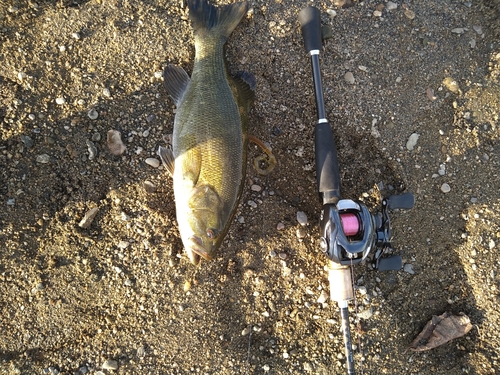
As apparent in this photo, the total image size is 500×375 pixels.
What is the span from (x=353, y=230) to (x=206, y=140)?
1.34 meters

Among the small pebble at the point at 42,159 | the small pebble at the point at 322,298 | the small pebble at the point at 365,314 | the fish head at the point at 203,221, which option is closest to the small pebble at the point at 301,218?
the small pebble at the point at 322,298

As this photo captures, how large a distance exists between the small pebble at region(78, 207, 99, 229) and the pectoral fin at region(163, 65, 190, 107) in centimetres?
116

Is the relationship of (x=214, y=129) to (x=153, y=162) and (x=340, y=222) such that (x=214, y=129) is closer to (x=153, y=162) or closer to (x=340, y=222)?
(x=153, y=162)

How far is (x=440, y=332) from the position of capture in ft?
12.2

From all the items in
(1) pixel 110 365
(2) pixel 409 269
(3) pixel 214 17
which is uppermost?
(3) pixel 214 17

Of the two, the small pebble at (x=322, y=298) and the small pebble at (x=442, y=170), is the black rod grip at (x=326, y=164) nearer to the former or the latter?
the small pebble at (x=322, y=298)

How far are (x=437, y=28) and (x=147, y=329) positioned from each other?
3782 millimetres

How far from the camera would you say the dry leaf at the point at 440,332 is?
12.2 ft

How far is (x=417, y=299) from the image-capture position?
149 inches

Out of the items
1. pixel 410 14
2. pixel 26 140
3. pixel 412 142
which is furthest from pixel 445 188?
pixel 26 140

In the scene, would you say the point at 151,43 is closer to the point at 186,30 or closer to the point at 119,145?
the point at 186,30

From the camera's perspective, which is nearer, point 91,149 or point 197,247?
point 197,247

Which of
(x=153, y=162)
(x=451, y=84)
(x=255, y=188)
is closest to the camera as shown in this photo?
(x=153, y=162)

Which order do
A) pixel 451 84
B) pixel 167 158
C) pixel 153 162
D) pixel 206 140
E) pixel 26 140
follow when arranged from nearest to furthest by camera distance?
pixel 206 140 < pixel 167 158 < pixel 26 140 < pixel 153 162 < pixel 451 84
